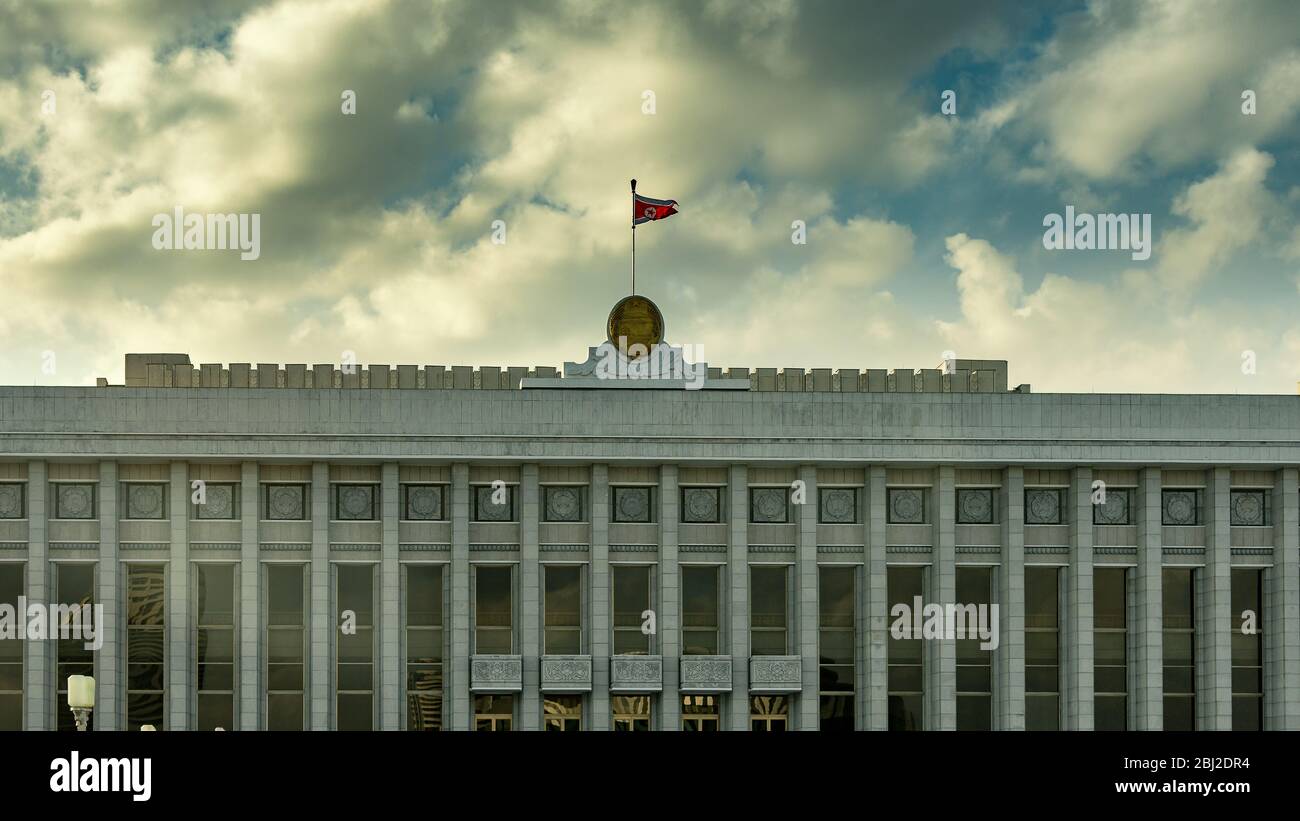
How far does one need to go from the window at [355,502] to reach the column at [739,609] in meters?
11.7

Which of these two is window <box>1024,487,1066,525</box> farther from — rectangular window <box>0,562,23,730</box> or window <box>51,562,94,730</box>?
rectangular window <box>0,562,23,730</box>

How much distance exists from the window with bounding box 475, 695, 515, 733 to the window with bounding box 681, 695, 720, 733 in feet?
18.1

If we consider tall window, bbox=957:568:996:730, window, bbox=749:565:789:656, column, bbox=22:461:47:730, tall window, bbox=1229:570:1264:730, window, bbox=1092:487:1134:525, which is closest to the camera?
column, bbox=22:461:47:730

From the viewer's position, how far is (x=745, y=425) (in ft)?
138

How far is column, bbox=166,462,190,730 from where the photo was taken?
41062 millimetres

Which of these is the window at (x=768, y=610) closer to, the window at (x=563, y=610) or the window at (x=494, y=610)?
the window at (x=563, y=610)

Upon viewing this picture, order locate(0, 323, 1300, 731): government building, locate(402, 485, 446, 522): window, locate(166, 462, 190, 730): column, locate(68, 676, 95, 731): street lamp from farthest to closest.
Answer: locate(402, 485, 446, 522): window < locate(0, 323, 1300, 731): government building < locate(166, 462, 190, 730): column < locate(68, 676, 95, 731): street lamp

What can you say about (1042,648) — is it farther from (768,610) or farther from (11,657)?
(11,657)

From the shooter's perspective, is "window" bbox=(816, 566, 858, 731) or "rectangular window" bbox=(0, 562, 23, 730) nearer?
"rectangular window" bbox=(0, 562, 23, 730)

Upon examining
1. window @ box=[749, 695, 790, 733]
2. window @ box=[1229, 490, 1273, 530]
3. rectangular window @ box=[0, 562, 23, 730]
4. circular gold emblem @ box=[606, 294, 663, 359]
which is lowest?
window @ box=[749, 695, 790, 733]

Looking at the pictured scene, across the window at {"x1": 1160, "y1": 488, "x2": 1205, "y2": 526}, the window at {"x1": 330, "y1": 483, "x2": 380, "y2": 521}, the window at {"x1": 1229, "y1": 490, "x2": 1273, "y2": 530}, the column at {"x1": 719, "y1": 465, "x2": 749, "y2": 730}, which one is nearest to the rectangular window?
the window at {"x1": 330, "y1": 483, "x2": 380, "y2": 521}
